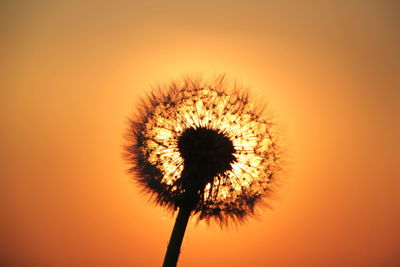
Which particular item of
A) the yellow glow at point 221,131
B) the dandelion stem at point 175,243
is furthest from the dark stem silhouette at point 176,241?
the yellow glow at point 221,131

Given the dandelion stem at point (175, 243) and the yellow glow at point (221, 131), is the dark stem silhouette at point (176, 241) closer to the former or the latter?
the dandelion stem at point (175, 243)

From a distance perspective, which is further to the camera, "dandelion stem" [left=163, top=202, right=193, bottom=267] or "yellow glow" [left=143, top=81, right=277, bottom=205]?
"yellow glow" [left=143, top=81, right=277, bottom=205]

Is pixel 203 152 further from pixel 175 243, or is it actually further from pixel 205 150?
pixel 175 243

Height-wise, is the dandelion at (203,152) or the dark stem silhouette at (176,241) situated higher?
the dandelion at (203,152)

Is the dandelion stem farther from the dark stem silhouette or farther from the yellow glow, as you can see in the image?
the yellow glow

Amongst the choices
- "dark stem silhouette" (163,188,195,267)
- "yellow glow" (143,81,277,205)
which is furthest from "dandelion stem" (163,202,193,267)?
"yellow glow" (143,81,277,205)

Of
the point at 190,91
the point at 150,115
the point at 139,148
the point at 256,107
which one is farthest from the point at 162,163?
the point at 256,107

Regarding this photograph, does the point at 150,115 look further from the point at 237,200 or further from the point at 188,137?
the point at 237,200

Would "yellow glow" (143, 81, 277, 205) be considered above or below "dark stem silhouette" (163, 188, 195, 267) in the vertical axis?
above
